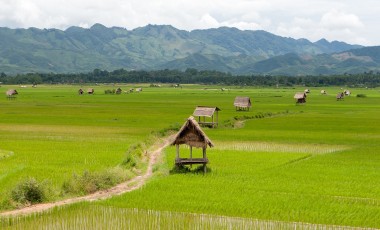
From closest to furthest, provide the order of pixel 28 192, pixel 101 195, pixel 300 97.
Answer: pixel 28 192
pixel 101 195
pixel 300 97

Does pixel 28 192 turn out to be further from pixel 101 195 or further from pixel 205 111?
pixel 205 111

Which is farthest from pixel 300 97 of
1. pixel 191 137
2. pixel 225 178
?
pixel 225 178

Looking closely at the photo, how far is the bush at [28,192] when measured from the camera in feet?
53.5

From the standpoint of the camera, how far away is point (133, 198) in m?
16.8

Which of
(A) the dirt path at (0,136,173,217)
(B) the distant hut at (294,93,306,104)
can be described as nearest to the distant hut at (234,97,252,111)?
(B) the distant hut at (294,93,306,104)

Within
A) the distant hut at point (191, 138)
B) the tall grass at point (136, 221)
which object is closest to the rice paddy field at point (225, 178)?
the tall grass at point (136, 221)

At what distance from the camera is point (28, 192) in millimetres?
16453

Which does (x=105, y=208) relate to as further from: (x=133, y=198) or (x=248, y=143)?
(x=248, y=143)

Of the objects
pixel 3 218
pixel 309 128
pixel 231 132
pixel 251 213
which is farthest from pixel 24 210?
pixel 309 128

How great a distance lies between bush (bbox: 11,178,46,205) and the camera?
16.3 metres

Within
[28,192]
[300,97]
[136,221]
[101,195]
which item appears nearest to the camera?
[136,221]

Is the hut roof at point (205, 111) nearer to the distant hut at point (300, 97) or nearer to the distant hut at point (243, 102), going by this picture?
the distant hut at point (243, 102)

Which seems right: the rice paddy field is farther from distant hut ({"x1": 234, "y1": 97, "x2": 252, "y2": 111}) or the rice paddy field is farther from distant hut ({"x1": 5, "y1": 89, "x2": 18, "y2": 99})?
distant hut ({"x1": 5, "y1": 89, "x2": 18, "y2": 99})

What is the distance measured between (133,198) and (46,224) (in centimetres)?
346
